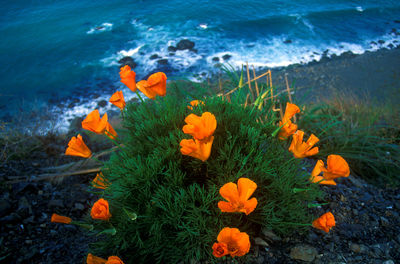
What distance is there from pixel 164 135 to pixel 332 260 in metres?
1.19

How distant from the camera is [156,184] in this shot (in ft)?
4.50

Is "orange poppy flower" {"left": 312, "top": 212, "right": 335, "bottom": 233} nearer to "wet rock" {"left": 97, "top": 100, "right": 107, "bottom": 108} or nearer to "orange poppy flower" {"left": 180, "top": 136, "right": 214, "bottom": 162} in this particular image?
"orange poppy flower" {"left": 180, "top": 136, "right": 214, "bottom": 162}

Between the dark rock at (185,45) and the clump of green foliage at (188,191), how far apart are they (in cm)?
925

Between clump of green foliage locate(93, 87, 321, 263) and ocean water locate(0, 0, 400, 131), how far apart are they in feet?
22.2

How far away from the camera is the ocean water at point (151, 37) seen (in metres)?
8.78

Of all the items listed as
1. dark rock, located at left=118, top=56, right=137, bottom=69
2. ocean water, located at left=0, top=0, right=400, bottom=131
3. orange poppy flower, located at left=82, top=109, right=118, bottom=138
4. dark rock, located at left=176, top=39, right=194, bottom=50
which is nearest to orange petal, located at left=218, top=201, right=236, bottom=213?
orange poppy flower, located at left=82, top=109, right=118, bottom=138

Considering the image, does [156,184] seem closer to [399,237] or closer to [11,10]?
[399,237]

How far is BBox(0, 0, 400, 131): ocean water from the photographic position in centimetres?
878

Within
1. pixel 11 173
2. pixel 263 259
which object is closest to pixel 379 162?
pixel 263 259

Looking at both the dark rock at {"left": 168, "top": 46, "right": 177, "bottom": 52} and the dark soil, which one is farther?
the dark rock at {"left": 168, "top": 46, "right": 177, "bottom": 52}

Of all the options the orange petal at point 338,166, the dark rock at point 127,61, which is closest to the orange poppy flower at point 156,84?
the orange petal at point 338,166

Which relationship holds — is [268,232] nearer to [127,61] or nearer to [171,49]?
[127,61]

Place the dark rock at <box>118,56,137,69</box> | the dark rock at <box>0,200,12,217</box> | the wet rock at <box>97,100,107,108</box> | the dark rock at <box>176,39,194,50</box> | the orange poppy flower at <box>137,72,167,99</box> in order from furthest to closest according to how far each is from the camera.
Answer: the dark rock at <box>176,39,194,50</box> → the dark rock at <box>118,56,137,69</box> → the wet rock at <box>97,100,107,108</box> → the dark rock at <box>0,200,12,217</box> → the orange poppy flower at <box>137,72,167,99</box>

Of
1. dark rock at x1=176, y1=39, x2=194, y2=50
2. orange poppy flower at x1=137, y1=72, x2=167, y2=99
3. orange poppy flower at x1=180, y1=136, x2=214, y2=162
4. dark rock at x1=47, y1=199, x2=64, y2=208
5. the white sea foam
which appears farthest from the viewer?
Result: the white sea foam
